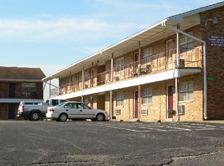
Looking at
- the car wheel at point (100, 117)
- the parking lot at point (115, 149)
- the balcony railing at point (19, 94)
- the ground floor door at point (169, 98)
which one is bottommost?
the parking lot at point (115, 149)

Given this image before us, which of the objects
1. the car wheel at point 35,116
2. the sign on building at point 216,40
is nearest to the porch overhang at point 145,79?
the sign on building at point 216,40

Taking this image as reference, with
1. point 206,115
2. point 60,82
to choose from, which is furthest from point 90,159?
point 60,82

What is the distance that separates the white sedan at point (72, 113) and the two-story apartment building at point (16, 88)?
2597cm

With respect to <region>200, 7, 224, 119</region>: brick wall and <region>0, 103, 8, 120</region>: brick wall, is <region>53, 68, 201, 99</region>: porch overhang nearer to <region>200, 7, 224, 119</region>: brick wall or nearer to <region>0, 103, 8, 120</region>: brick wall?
<region>200, 7, 224, 119</region>: brick wall

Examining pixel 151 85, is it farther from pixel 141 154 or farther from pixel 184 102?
pixel 141 154

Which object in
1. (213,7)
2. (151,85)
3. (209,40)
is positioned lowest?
(151,85)

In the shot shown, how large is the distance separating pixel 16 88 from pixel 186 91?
3434 cm

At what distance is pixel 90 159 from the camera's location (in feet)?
28.9

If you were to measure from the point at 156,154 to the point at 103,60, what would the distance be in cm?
2778

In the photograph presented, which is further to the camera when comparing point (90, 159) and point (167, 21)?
point (167, 21)

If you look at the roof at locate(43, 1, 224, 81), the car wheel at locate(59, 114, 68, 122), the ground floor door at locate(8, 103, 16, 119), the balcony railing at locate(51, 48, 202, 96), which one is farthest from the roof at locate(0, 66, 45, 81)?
the car wheel at locate(59, 114, 68, 122)

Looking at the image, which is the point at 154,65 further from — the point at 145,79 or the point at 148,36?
the point at 148,36

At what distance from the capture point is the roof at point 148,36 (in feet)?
73.2

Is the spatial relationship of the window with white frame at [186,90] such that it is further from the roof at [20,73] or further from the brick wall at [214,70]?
the roof at [20,73]
